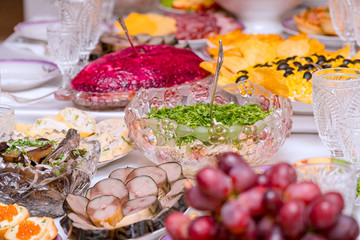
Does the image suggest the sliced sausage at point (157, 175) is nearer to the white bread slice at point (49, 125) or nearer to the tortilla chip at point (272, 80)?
the white bread slice at point (49, 125)

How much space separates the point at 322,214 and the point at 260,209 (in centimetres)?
6

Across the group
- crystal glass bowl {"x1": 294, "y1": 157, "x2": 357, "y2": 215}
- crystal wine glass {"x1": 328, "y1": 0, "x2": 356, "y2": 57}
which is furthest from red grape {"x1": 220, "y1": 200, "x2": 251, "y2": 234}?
crystal wine glass {"x1": 328, "y1": 0, "x2": 356, "y2": 57}

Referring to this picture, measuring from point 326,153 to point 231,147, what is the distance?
0.28m

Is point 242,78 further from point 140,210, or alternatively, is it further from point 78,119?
point 140,210

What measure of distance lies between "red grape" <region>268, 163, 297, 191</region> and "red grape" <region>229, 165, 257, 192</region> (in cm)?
2

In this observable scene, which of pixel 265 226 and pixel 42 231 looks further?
pixel 42 231

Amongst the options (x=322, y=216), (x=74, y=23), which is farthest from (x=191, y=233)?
(x=74, y=23)

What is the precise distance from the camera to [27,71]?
1736mm

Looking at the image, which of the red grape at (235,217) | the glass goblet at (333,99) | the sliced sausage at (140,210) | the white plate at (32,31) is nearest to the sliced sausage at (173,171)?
the sliced sausage at (140,210)

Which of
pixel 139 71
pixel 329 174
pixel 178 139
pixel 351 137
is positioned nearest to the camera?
pixel 329 174

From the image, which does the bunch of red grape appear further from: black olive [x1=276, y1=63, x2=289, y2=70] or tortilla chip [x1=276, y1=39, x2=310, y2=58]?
tortilla chip [x1=276, y1=39, x2=310, y2=58]

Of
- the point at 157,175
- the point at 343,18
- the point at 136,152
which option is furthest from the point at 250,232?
the point at 343,18

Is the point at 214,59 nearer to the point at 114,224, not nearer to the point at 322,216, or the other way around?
the point at 114,224

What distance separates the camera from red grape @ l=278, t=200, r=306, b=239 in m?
0.52
